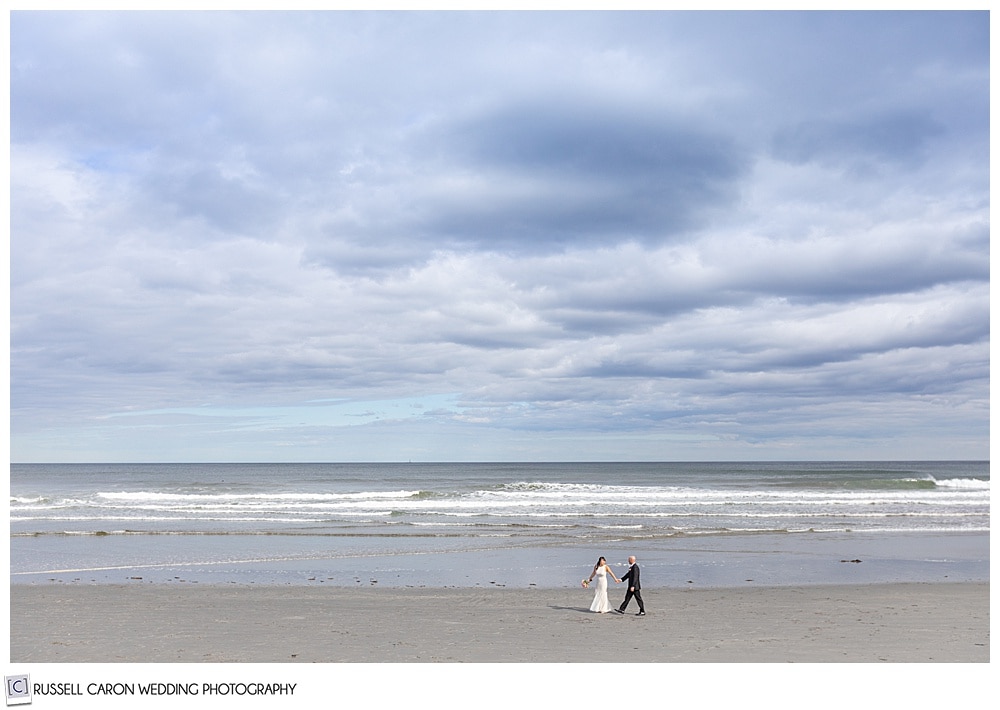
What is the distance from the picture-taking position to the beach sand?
38.3ft

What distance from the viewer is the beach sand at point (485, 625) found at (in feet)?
38.3

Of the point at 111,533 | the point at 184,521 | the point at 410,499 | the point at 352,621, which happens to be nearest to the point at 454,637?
the point at 352,621

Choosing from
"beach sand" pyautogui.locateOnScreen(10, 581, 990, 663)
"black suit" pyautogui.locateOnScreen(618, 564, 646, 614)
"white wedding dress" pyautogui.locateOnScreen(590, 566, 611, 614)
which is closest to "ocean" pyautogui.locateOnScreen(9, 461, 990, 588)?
"beach sand" pyautogui.locateOnScreen(10, 581, 990, 663)

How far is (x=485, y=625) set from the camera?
44.7ft

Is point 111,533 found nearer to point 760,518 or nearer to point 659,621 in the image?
point 659,621

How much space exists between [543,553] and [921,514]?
20802 mm
